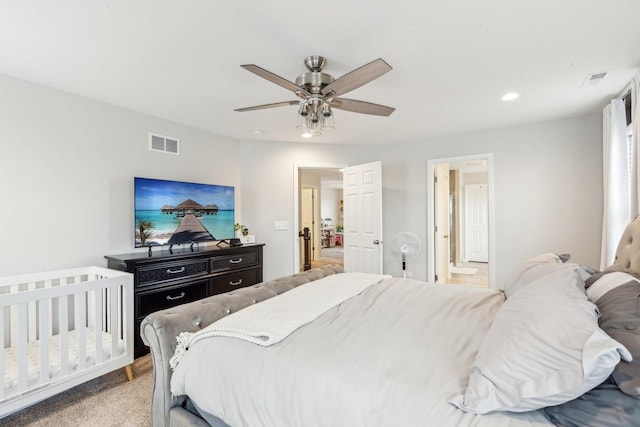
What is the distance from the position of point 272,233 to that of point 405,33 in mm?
3196

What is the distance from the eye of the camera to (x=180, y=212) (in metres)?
3.48

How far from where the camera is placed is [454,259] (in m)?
7.20

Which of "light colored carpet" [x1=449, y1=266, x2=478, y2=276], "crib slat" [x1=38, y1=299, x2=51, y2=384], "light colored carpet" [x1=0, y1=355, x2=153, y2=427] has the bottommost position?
"light colored carpet" [x1=0, y1=355, x2=153, y2=427]

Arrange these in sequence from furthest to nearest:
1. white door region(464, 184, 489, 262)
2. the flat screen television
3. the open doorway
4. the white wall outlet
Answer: white door region(464, 184, 489, 262) < the open doorway < the white wall outlet < the flat screen television

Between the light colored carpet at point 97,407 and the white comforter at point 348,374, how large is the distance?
96 centimetres

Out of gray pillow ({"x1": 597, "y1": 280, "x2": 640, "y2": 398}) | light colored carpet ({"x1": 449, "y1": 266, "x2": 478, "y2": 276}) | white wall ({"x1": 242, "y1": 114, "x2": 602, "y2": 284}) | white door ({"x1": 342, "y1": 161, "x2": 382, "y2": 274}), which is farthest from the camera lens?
light colored carpet ({"x1": 449, "y1": 266, "x2": 478, "y2": 276})

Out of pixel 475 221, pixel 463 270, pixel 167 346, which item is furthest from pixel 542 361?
pixel 475 221

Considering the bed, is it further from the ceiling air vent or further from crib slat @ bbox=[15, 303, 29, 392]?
the ceiling air vent

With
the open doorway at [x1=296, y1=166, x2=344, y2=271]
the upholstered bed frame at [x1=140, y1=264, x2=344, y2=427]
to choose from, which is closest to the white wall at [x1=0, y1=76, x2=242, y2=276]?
the upholstered bed frame at [x1=140, y1=264, x2=344, y2=427]

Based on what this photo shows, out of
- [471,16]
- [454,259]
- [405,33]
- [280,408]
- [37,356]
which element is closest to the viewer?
[280,408]

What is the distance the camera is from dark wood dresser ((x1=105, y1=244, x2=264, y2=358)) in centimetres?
278

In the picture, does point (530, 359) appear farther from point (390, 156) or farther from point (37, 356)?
point (390, 156)

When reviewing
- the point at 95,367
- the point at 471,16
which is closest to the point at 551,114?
the point at 471,16

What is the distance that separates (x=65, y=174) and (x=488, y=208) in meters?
4.66
